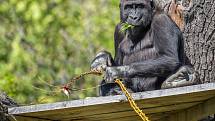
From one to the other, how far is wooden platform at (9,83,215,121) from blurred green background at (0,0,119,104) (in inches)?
259

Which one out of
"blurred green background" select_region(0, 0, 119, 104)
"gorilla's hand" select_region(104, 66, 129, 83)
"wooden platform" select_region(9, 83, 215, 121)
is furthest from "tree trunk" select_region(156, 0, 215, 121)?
"blurred green background" select_region(0, 0, 119, 104)

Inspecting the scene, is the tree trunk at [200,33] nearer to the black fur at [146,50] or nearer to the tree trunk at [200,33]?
the tree trunk at [200,33]

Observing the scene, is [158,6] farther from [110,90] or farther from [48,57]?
[48,57]

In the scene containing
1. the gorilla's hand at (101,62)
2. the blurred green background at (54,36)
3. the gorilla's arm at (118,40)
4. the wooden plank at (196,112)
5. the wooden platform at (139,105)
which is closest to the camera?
the wooden platform at (139,105)

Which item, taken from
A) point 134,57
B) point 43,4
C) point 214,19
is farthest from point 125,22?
point 43,4

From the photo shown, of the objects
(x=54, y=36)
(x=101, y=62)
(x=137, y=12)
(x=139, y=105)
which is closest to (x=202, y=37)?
(x=137, y=12)

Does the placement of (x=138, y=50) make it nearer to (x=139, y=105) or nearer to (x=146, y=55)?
(x=146, y=55)

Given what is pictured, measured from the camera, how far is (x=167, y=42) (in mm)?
5734

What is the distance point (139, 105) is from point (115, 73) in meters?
0.68

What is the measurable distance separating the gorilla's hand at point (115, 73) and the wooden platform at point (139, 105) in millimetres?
285

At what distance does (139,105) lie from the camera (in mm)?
4828

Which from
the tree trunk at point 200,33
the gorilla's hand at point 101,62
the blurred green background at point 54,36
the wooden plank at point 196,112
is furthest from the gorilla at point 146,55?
→ the blurred green background at point 54,36

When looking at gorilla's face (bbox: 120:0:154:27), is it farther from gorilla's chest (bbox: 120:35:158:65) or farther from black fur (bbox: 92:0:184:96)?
gorilla's chest (bbox: 120:35:158:65)

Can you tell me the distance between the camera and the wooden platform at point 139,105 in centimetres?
454
